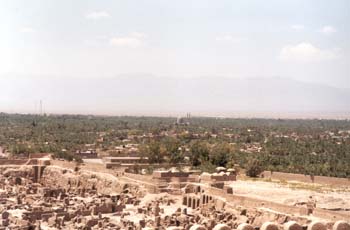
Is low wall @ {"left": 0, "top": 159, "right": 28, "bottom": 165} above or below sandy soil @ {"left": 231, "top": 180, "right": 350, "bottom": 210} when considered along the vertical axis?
above

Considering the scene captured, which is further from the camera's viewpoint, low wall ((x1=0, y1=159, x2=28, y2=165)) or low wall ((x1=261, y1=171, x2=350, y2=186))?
low wall ((x1=0, y1=159, x2=28, y2=165))

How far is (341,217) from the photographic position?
91.7 ft

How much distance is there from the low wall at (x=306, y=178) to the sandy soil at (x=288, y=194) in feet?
6.80

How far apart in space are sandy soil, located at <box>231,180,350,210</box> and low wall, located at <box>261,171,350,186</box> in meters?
2.07

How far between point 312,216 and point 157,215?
817 cm

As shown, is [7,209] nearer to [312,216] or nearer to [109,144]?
[312,216]

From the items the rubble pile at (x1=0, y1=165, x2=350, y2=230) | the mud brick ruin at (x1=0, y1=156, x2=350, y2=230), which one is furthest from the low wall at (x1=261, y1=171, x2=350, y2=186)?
the rubble pile at (x1=0, y1=165, x2=350, y2=230)

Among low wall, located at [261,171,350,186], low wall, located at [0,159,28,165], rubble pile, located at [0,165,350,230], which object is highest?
low wall, located at [0,159,28,165]

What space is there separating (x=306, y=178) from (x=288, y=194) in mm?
8091

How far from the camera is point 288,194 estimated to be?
127ft

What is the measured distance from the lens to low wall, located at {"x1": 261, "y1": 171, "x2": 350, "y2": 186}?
44.5 meters

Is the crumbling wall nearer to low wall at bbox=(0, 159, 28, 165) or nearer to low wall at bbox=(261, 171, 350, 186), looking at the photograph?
low wall at bbox=(0, 159, 28, 165)

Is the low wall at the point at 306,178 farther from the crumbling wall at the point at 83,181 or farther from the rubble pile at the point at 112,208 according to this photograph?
the crumbling wall at the point at 83,181

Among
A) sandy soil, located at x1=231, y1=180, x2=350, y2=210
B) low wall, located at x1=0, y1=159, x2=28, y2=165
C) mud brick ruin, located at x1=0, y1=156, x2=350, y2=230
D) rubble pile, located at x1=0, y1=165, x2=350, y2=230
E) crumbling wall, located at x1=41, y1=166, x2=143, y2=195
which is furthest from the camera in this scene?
low wall, located at x1=0, y1=159, x2=28, y2=165
